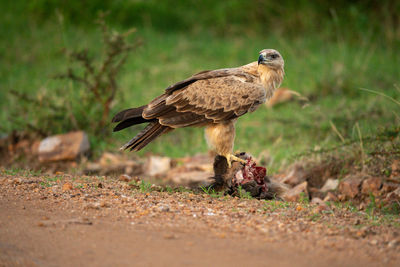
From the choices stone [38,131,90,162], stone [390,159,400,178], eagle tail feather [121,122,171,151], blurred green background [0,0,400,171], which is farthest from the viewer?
blurred green background [0,0,400,171]

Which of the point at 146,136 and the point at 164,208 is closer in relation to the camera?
the point at 164,208

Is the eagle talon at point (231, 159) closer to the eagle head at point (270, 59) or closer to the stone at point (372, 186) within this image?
the eagle head at point (270, 59)

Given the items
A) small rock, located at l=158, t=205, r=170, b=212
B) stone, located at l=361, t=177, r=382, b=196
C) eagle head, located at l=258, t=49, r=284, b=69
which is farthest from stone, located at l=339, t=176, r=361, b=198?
small rock, located at l=158, t=205, r=170, b=212

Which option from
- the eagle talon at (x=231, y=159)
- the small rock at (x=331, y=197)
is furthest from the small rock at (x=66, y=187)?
the small rock at (x=331, y=197)

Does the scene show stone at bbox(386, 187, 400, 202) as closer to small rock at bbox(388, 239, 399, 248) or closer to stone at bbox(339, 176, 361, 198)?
stone at bbox(339, 176, 361, 198)

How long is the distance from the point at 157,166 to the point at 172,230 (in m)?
3.29

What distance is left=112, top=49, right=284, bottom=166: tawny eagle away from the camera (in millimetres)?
4922

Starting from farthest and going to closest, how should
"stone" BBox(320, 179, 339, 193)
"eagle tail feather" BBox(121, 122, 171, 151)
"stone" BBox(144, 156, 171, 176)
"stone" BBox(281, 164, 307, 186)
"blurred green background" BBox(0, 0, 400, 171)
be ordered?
"blurred green background" BBox(0, 0, 400, 171), "stone" BBox(144, 156, 171, 176), "stone" BBox(281, 164, 307, 186), "stone" BBox(320, 179, 339, 193), "eagle tail feather" BBox(121, 122, 171, 151)

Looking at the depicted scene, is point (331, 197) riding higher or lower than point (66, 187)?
lower

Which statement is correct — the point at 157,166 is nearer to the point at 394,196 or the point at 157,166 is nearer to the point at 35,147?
the point at 35,147

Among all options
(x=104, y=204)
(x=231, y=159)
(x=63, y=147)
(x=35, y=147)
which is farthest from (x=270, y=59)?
(x=35, y=147)

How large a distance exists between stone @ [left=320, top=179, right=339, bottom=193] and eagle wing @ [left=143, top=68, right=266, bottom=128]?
1327 mm

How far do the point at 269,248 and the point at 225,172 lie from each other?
→ 1.85 metres

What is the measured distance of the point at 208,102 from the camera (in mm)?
5023
